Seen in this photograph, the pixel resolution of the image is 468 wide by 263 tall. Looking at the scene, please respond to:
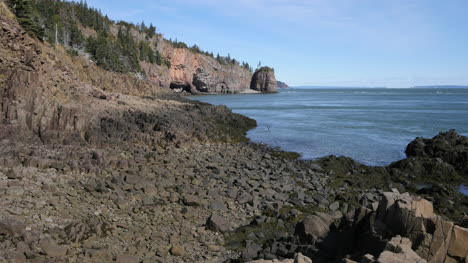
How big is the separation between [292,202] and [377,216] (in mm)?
6052

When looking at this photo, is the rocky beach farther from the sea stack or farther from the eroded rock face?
the sea stack

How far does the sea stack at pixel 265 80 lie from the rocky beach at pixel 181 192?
150m

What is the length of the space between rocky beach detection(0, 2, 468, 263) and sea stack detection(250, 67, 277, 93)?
494ft

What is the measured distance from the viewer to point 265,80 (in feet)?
580

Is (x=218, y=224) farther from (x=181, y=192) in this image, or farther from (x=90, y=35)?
(x=90, y=35)

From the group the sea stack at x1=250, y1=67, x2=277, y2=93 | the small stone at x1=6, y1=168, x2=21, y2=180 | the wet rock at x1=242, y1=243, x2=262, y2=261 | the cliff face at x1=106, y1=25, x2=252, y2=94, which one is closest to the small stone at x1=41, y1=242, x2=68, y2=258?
the small stone at x1=6, y1=168, x2=21, y2=180

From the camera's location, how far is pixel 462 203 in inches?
628

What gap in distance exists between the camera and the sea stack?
6954 inches

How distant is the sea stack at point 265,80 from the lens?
176625 millimetres

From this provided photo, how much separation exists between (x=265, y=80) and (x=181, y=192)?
166331 mm

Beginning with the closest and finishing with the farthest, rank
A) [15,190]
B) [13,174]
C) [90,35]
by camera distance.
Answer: [15,190] → [13,174] → [90,35]

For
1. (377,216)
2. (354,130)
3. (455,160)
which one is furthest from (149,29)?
(377,216)

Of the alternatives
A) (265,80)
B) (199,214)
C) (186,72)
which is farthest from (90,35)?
(265,80)

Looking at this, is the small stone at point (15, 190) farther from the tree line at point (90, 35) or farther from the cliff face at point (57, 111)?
the tree line at point (90, 35)
